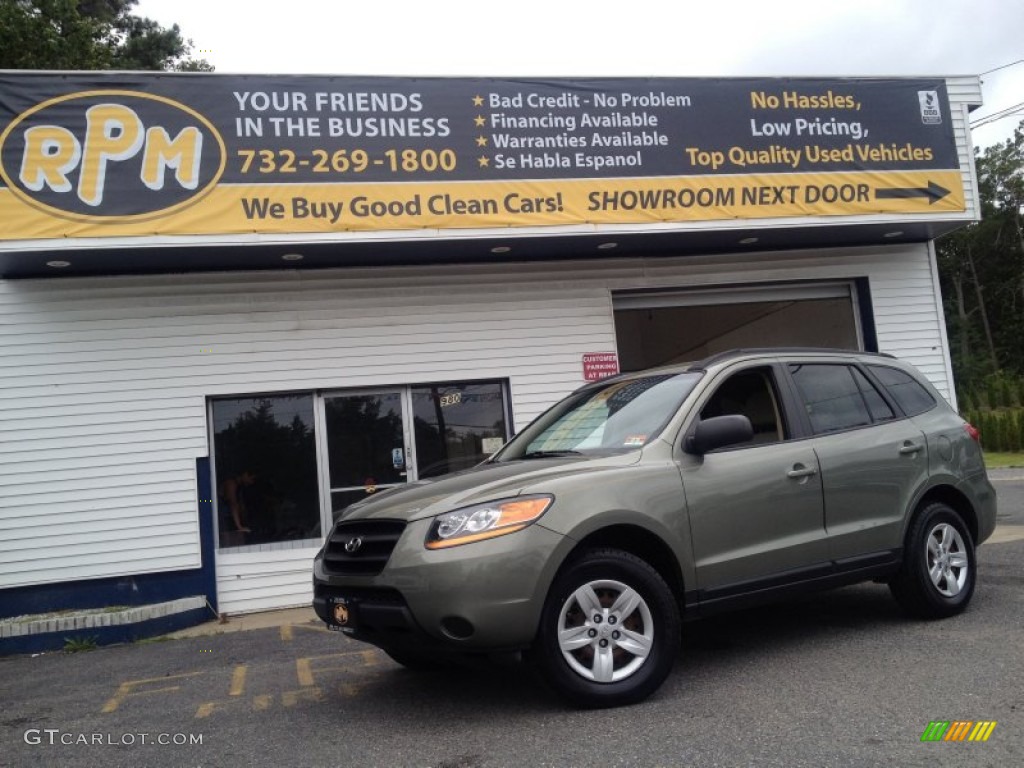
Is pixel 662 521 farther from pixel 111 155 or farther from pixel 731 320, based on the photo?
pixel 731 320

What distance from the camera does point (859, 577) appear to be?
5656 mm

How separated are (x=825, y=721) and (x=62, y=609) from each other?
7.77 metres

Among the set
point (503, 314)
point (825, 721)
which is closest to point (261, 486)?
point (503, 314)

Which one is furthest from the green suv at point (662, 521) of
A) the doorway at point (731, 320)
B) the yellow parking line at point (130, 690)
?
the doorway at point (731, 320)

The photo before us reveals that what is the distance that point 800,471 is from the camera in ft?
17.8

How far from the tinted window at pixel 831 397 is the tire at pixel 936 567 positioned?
2.72 feet

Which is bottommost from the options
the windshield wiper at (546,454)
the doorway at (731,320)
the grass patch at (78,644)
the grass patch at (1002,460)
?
the grass patch at (78,644)

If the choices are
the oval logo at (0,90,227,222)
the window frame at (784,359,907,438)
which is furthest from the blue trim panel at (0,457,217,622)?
the window frame at (784,359,907,438)

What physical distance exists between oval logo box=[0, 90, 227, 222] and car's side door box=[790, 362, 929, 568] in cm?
629

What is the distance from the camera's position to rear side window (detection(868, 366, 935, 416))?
6.34 m

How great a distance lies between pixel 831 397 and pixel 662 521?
1.91m

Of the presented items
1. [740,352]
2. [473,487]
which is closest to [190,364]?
[473,487]

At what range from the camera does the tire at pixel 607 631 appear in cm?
442

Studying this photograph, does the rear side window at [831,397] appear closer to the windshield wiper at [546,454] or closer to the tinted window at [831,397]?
the tinted window at [831,397]
